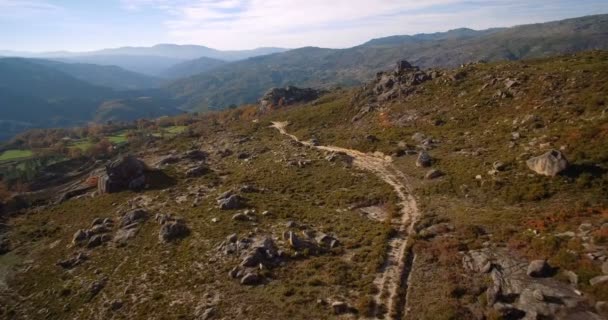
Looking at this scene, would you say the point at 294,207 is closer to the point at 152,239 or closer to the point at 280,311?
the point at 152,239

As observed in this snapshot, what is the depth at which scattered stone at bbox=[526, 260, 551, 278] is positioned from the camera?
84.0 ft

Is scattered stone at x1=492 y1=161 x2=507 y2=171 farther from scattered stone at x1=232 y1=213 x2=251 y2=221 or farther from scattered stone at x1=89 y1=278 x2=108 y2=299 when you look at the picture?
scattered stone at x1=89 y1=278 x2=108 y2=299

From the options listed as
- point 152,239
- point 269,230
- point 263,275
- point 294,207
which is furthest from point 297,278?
point 152,239

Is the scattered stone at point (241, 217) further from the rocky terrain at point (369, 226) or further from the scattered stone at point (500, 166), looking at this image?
the scattered stone at point (500, 166)

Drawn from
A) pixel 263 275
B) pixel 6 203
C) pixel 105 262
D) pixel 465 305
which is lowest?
pixel 6 203

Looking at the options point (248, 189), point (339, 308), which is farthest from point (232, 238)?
point (339, 308)

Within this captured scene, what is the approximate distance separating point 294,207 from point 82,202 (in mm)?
46179

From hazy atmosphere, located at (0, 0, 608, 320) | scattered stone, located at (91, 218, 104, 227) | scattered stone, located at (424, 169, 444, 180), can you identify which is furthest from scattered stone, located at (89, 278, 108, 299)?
scattered stone, located at (424, 169, 444, 180)

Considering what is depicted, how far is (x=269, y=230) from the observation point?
4256 centimetres

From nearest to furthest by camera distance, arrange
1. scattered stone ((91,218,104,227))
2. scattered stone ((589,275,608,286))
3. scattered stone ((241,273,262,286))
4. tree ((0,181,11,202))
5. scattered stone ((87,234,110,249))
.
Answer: scattered stone ((589,275,608,286)), scattered stone ((241,273,262,286)), scattered stone ((87,234,110,249)), scattered stone ((91,218,104,227)), tree ((0,181,11,202))

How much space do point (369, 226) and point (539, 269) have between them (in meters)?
16.9

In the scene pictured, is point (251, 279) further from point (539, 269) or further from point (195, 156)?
point (195, 156)

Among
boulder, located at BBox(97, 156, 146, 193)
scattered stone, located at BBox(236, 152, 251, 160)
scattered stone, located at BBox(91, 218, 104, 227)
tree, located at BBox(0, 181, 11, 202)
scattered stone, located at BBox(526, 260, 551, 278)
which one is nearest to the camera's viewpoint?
scattered stone, located at BBox(526, 260, 551, 278)

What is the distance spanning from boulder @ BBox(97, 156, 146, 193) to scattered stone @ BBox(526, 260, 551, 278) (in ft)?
209
